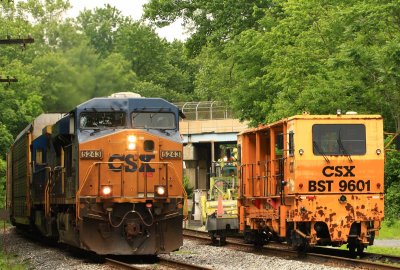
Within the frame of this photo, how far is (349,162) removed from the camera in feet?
70.1

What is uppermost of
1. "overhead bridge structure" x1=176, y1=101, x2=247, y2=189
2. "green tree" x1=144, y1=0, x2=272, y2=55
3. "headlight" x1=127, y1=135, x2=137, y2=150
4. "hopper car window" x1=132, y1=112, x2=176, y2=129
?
"green tree" x1=144, y1=0, x2=272, y2=55

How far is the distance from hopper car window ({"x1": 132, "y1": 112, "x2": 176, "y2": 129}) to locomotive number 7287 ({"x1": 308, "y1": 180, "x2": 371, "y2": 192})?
372 centimetres

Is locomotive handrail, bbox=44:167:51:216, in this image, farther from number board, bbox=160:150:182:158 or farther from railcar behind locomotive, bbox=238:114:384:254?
railcar behind locomotive, bbox=238:114:384:254

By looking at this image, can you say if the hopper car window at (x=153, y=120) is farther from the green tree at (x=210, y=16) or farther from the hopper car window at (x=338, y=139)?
the green tree at (x=210, y=16)

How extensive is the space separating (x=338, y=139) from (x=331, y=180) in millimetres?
1068

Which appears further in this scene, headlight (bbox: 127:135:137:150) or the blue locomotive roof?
the blue locomotive roof

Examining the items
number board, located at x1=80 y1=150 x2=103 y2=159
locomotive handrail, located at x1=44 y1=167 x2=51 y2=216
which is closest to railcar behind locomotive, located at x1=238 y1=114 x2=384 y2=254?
number board, located at x1=80 y1=150 x2=103 y2=159

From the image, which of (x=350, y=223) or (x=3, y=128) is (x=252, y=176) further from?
(x=3, y=128)

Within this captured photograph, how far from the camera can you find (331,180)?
21.2 meters

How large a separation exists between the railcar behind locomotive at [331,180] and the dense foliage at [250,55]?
5.30 m

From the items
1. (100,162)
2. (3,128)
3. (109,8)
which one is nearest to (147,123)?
(100,162)

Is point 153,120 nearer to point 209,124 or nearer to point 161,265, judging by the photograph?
point 161,265

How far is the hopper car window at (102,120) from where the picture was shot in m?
21.4

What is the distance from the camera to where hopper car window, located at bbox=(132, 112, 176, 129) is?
71.1 ft
